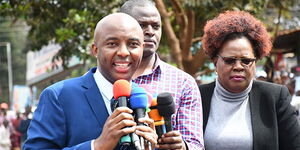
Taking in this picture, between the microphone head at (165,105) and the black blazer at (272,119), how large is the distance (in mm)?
1614

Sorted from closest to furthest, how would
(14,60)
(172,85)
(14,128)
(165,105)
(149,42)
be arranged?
1. (165,105)
2. (172,85)
3. (149,42)
4. (14,128)
5. (14,60)

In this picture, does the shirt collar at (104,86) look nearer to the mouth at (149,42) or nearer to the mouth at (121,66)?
the mouth at (121,66)

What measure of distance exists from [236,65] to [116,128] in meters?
1.91

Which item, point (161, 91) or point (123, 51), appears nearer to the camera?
point (123, 51)

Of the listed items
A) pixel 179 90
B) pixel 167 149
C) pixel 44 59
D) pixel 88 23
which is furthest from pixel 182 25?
pixel 44 59

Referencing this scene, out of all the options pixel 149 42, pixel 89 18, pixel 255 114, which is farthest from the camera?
pixel 89 18

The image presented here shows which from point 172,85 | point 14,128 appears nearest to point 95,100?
point 172,85

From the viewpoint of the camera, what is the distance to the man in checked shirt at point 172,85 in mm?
3348

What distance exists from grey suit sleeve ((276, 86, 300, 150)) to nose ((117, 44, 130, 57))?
6.12 ft

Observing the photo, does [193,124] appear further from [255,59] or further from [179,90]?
[255,59]

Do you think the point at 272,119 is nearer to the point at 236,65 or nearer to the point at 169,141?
the point at 236,65

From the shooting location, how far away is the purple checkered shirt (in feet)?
11.4

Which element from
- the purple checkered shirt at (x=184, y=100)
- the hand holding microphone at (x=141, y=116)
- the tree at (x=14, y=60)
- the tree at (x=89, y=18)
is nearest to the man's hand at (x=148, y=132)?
the hand holding microphone at (x=141, y=116)

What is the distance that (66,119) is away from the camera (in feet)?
10.0
